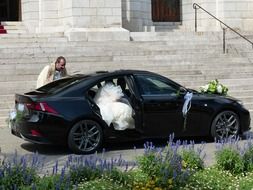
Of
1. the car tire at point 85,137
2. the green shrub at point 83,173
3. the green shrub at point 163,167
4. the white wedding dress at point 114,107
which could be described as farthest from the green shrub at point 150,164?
the white wedding dress at point 114,107

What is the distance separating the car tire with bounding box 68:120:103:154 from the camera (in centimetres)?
996

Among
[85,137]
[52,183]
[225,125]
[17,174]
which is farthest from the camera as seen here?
[225,125]

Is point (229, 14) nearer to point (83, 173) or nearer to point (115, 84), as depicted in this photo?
point (115, 84)

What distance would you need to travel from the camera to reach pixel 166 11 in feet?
89.0

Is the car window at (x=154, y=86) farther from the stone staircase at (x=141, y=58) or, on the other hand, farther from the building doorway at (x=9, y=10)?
the building doorway at (x=9, y=10)

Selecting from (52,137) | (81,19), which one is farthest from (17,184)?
(81,19)

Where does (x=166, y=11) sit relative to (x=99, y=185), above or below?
above

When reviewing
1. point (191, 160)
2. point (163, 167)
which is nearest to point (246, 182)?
point (191, 160)

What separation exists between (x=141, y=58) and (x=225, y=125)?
7486mm

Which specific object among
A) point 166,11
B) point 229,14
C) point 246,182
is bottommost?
point 246,182

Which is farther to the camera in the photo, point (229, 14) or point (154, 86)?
point (229, 14)

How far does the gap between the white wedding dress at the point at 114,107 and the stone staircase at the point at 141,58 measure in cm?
483

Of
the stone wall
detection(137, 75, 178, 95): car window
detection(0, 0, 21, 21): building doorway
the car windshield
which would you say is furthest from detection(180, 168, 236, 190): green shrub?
detection(0, 0, 21, 21): building doorway

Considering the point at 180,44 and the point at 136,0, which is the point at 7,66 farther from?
the point at 136,0
